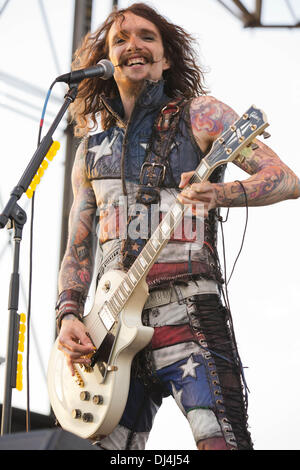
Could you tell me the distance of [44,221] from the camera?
5777 millimetres

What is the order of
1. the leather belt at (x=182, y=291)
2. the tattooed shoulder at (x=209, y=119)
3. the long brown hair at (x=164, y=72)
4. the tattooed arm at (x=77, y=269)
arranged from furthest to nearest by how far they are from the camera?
the long brown hair at (x=164, y=72) → the tattooed arm at (x=77, y=269) → the tattooed shoulder at (x=209, y=119) → the leather belt at (x=182, y=291)

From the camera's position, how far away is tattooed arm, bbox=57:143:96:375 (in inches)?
114

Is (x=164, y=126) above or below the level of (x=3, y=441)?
above

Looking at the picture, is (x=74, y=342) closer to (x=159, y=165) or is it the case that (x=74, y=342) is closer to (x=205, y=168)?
(x=159, y=165)

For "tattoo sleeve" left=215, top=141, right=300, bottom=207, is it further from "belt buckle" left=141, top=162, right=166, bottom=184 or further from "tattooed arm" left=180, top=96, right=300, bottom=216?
"belt buckle" left=141, top=162, right=166, bottom=184

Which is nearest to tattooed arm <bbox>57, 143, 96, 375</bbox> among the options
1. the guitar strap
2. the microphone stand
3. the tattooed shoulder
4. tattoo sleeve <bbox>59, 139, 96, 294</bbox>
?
tattoo sleeve <bbox>59, 139, 96, 294</bbox>

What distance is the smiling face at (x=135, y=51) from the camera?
3.09m

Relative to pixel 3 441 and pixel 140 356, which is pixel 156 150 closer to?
pixel 140 356

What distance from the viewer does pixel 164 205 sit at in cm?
280

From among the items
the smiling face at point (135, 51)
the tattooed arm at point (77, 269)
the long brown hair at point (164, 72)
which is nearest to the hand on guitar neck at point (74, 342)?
the tattooed arm at point (77, 269)

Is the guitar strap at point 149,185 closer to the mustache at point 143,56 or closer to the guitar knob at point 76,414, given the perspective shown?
the mustache at point 143,56

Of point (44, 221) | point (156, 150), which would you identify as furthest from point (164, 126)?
point (44, 221)

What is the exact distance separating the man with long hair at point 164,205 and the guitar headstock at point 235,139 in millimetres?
87
